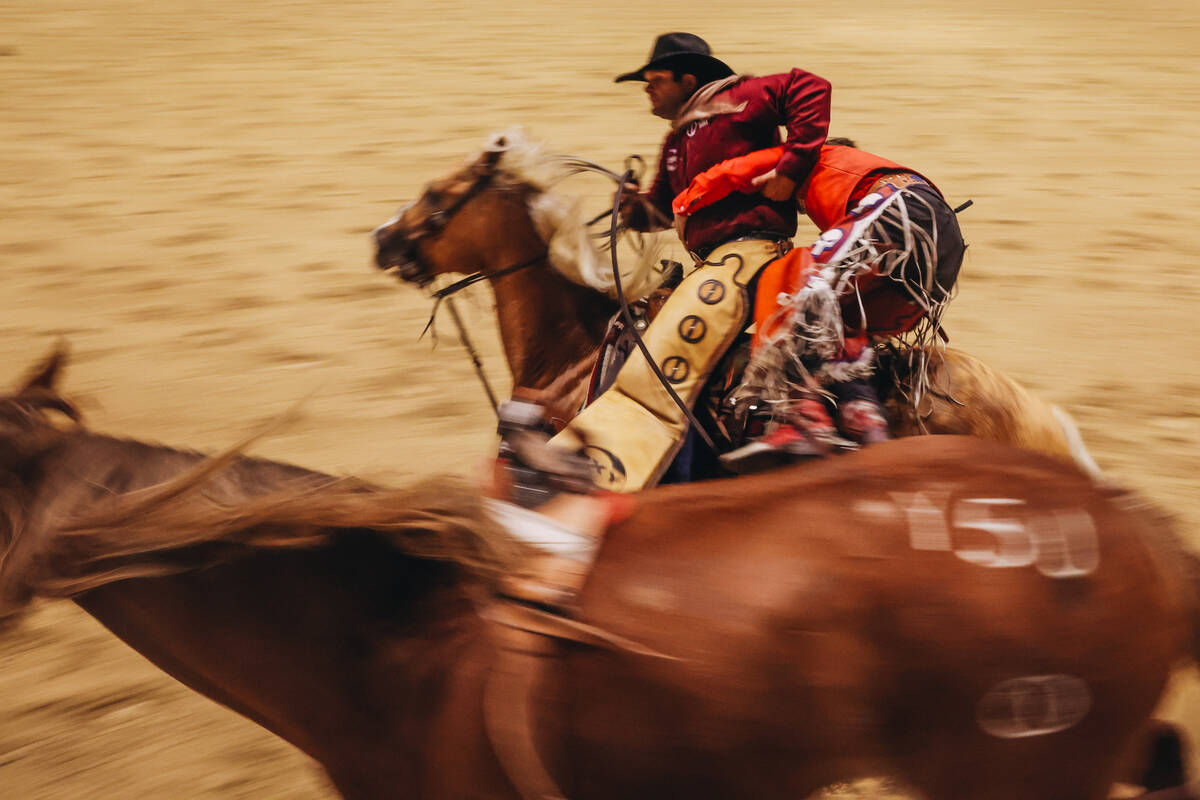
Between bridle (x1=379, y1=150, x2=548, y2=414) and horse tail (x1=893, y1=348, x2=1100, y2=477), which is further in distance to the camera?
bridle (x1=379, y1=150, x2=548, y2=414)

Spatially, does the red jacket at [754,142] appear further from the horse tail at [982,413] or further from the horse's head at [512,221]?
the horse tail at [982,413]

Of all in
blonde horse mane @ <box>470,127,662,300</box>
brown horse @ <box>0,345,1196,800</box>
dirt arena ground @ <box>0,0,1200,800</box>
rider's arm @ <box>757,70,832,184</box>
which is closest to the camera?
brown horse @ <box>0,345,1196,800</box>

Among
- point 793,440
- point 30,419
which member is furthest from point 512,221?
point 30,419

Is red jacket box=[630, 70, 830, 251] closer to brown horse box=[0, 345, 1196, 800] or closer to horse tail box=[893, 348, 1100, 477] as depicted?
horse tail box=[893, 348, 1100, 477]

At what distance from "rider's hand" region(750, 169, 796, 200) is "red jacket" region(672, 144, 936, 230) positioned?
2 centimetres

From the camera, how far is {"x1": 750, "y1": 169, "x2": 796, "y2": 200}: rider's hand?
9.71 feet

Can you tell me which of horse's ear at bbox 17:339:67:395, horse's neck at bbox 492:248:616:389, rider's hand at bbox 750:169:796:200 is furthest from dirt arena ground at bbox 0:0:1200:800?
rider's hand at bbox 750:169:796:200

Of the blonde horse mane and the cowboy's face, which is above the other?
the cowboy's face

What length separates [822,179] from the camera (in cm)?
301

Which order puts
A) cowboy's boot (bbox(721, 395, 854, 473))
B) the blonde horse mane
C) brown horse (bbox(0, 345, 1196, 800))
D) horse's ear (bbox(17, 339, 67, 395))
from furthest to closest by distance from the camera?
the blonde horse mane → cowboy's boot (bbox(721, 395, 854, 473)) → horse's ear (bbox(17, 339, 67, 395)) → brown horse (bbox(0, 345, 1196, 800))

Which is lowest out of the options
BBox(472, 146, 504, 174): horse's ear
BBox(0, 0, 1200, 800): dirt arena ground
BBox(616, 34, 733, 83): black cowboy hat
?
BBox(0, 0, 1200, 800): dirt arena ground

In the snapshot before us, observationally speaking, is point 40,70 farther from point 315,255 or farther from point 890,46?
point 890,46

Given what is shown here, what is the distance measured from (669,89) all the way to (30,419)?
2.05 m

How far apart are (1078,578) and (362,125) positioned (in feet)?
29.1
